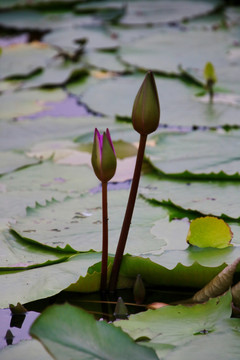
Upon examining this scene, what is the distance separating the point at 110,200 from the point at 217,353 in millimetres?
685

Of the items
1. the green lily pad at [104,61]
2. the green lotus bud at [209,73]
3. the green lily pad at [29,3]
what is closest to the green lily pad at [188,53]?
the green lily pad at [104,61]

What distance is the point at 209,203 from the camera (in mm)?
1310

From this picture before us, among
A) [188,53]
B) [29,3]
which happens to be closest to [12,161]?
[188,53]

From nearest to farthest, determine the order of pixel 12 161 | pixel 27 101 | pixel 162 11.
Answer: pixel 12 161 → pixel 27 101 → pixel 162 11

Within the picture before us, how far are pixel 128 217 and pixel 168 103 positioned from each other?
119 cm

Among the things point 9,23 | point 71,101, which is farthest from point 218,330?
point 9,23

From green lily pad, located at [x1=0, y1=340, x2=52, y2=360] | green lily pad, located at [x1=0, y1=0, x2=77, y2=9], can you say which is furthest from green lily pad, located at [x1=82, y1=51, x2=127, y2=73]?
green lily pad, located at [x1=0, y1=340, x2=52, y2=360]

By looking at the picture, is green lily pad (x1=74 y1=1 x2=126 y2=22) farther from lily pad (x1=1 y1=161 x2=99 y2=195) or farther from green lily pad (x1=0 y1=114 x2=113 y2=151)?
lily pad (x1=1 y1=161 x2=99 y2=195)

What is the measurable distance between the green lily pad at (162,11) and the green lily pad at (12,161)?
6.25ft

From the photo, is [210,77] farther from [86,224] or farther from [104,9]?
[104,9]

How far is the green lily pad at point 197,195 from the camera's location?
1.27m

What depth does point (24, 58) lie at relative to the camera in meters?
2.88

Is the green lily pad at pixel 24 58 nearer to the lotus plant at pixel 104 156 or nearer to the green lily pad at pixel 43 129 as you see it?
the green lily pad at pixel 43 129

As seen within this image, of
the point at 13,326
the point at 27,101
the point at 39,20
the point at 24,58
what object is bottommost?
the point at 13,326
